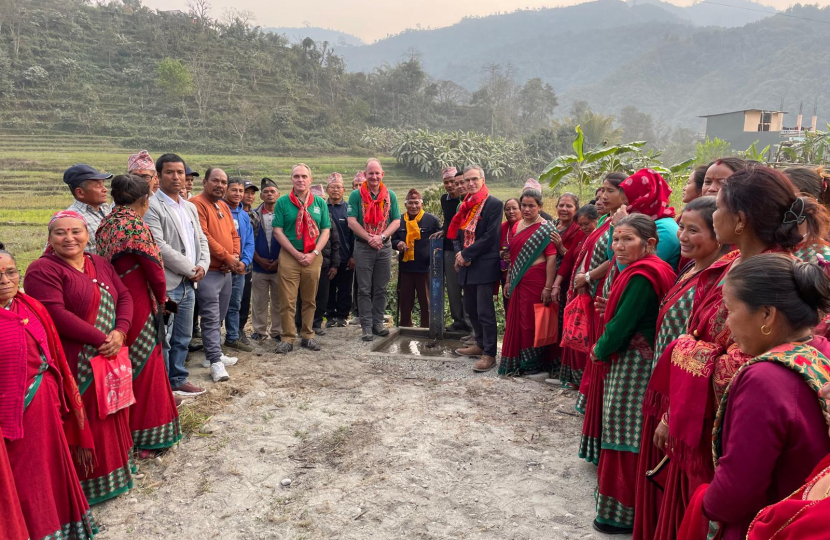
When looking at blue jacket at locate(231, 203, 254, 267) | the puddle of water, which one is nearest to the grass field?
blue jacket at locate(231, 203, 254, 267)

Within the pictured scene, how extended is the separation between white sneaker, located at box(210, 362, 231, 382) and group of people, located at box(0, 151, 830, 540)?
0.02 metres

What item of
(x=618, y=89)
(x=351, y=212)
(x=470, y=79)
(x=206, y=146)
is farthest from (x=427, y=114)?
(x=470, y=79)

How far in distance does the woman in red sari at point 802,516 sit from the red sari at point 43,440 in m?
2.65

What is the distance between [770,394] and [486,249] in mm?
3952

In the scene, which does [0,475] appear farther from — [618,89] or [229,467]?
[618,89]

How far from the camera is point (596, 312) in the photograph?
3.59 meters

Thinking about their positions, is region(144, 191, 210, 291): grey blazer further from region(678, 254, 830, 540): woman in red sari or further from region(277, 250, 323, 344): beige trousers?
region(678, 254, 830, 540): woman in red sari

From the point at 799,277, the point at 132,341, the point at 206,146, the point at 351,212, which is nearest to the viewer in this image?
the point at 799,277

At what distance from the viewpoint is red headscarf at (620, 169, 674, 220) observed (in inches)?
130

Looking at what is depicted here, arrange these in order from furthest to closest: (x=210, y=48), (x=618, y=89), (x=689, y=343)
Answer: (x=618, y=89) < (x=210, y=48) < (x=689, y=343)

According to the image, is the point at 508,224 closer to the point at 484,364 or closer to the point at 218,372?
the point at 484,364

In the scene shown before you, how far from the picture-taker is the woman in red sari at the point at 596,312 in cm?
313

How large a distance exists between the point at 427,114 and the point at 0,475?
34571 mm

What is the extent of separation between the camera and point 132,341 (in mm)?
3398
